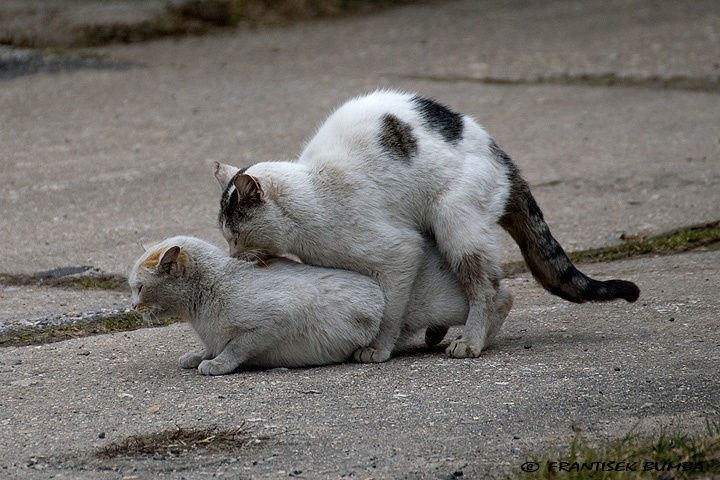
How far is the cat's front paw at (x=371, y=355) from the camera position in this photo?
522 cm

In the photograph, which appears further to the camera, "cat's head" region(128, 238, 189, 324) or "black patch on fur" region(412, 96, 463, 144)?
"black patch on fur" region(412, 96, 463, 144)

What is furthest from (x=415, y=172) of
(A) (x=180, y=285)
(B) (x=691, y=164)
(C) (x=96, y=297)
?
(B) (x=691, y=164)

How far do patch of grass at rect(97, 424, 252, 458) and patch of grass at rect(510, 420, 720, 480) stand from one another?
3.63 ft

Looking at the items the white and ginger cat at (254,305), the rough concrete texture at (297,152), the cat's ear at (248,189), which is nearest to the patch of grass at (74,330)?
the rough concrete texture at (297,152)

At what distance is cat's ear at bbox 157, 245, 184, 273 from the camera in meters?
5.07

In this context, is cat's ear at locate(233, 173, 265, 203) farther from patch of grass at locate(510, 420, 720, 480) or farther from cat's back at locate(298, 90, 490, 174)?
patch of grass at locate(510, 420, 720, 480)

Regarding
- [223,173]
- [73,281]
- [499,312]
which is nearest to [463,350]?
[499,312]

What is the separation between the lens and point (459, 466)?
12.5 feet

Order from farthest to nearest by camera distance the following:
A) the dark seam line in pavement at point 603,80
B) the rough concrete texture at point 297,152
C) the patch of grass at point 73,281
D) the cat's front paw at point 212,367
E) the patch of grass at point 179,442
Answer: the dark seam line in pavement at point 603,80, the patch of grass at point 73,281, the cat's front paw at point 212,367, the rough concrete texture at point 297,152, the patch of grass at point 179,442

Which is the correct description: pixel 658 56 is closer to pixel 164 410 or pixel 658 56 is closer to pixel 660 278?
pixel 660 278

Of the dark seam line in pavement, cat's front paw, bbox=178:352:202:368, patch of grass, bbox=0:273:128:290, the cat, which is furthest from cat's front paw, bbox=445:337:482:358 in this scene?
the dark seam line in pavement

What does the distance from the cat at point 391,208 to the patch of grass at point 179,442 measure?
1219 mm

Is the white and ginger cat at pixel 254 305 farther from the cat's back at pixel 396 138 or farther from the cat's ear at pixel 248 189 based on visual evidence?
the cat's back at pixel 396 138

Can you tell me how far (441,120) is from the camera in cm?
552
